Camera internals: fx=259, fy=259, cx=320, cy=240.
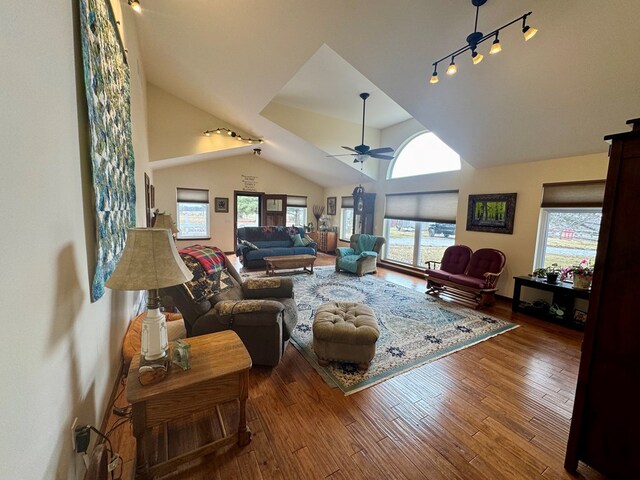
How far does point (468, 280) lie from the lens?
4.03 m

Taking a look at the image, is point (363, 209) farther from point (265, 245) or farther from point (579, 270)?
point (579, 270)

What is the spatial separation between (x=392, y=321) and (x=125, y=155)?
332 cm

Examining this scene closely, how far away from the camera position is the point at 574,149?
3426mm

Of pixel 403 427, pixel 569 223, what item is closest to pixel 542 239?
pixel 569 223

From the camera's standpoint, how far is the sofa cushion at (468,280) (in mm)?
3905

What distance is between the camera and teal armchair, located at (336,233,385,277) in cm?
559

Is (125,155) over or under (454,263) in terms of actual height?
over

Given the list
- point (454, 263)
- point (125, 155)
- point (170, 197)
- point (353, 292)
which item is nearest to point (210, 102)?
point (170, 197)

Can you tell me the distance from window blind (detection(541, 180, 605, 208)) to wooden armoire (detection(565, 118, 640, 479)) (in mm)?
2948

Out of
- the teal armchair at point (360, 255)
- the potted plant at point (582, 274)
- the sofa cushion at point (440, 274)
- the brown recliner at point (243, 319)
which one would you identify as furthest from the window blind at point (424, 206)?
the brown recliner at point (243, 319)

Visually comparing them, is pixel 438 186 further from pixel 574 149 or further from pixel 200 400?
pixel 200 400

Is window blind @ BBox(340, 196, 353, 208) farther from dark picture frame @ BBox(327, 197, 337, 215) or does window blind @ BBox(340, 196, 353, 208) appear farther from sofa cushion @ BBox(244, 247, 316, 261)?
sofa cushion @ BBox(244, 247, 316, 261)

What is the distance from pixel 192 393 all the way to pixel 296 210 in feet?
26.1

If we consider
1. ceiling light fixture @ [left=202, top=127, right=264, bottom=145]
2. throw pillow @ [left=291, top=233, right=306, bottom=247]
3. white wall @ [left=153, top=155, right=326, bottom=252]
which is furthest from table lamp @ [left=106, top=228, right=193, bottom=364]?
white wall @ [left=153, top=155, right=326, bottom=252]
